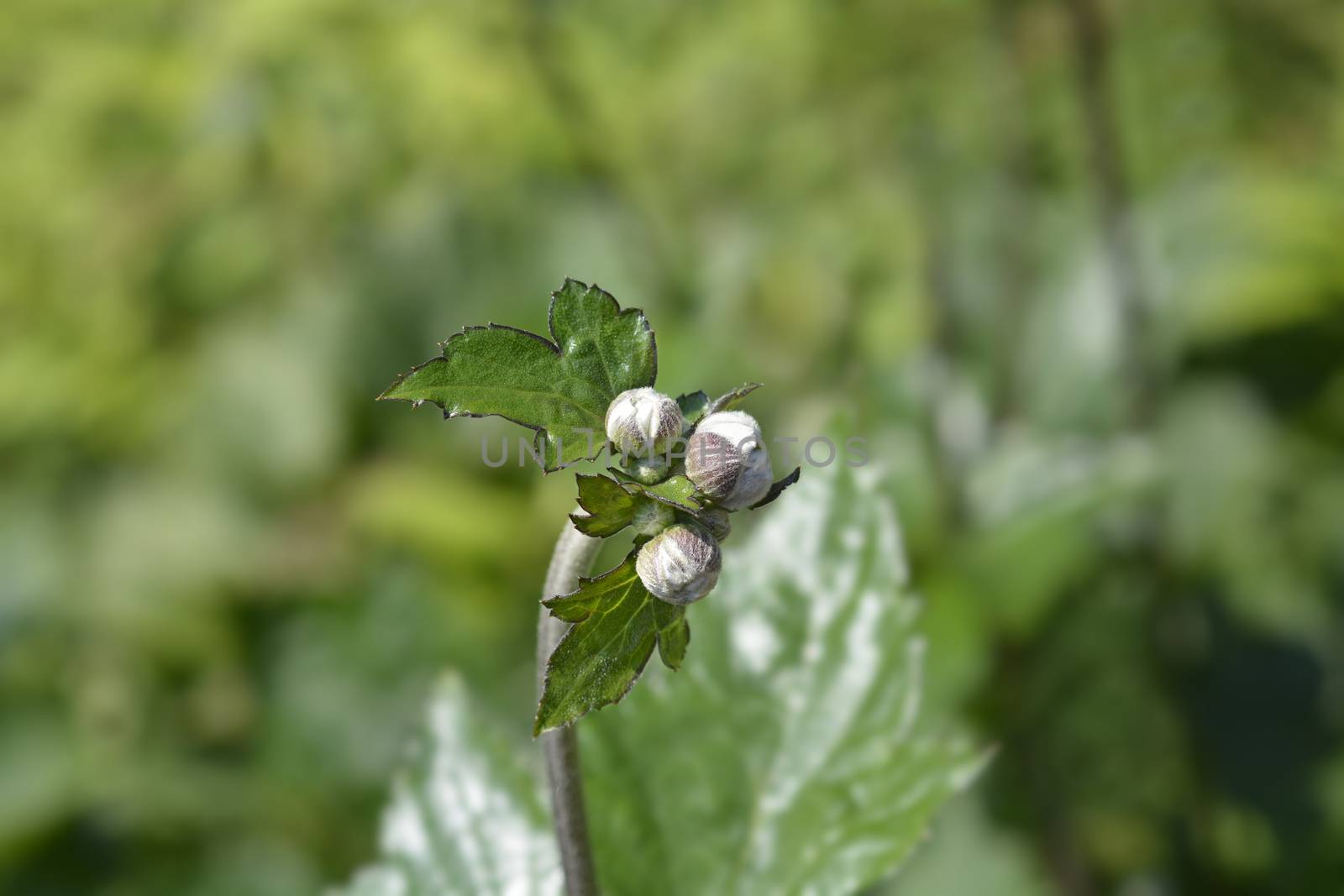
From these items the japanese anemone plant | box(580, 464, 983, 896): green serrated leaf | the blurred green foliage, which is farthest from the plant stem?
the blurred green foliage

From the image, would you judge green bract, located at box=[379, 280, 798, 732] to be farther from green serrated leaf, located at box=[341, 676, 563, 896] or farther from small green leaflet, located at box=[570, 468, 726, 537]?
green serrated leaf, located at box=[341, 676, 563, 896]

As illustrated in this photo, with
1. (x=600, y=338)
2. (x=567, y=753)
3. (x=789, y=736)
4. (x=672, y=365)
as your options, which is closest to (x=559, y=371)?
(x=600, y=338)

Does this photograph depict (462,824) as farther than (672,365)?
No

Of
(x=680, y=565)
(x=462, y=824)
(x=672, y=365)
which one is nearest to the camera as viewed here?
(x=680, y=565)

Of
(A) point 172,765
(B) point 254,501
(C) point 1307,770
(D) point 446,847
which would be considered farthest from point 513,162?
(D) point 446,847

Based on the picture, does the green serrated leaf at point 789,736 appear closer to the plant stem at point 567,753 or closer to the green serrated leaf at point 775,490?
the plant stem at point 567,753

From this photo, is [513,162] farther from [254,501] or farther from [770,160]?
[254,501]

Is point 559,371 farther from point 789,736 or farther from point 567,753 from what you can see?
point 789,736
